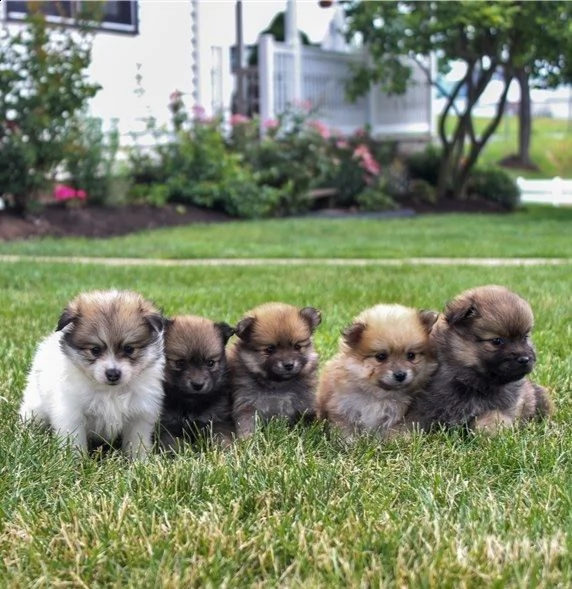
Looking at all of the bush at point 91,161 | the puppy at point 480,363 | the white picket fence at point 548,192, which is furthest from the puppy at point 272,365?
the white picket fence at point 548,192

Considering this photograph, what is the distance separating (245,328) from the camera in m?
4.50

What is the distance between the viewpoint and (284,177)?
19922mm

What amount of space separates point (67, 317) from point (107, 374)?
13.2 inches

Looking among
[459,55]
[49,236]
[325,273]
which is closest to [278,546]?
[325,273]

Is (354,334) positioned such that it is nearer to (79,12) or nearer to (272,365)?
(272,365)

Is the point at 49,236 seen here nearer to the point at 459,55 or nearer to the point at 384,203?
the point at 384,203

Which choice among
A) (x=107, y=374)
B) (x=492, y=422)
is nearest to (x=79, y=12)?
(x=107, y=374)

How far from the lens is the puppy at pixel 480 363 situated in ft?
13.9

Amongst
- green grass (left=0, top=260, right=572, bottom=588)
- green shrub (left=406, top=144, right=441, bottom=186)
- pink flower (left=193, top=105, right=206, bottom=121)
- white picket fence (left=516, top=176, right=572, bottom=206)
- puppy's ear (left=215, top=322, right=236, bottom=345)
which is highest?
pink flower (left=193, top=105, right=206, bottom=121)

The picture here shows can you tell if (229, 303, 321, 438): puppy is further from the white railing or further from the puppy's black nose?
the white railing

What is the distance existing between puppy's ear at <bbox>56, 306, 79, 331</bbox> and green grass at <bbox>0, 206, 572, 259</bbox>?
7433 millimetres

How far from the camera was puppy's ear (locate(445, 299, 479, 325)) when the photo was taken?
429cm

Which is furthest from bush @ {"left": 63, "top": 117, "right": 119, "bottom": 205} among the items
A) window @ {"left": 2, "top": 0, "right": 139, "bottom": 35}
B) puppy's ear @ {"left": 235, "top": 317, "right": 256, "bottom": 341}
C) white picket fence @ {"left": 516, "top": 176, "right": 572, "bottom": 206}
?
white picket fence @ {"left": 516, "top": 176, "right": 572, "bottom": 206}

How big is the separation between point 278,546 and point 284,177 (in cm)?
1732
